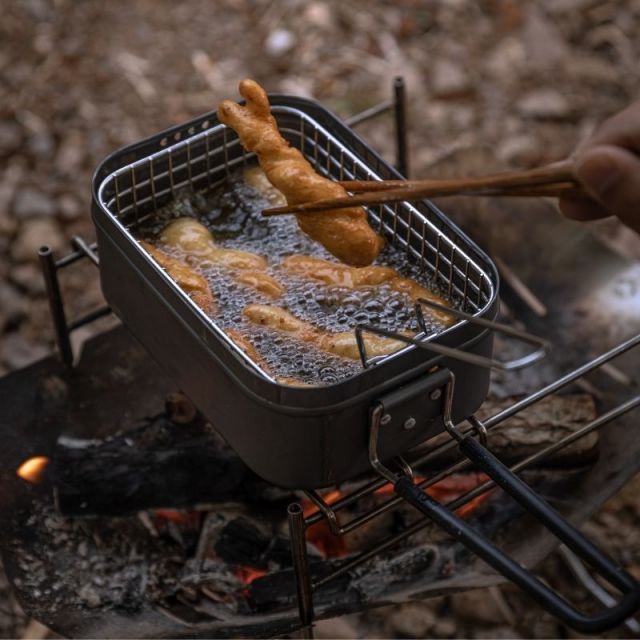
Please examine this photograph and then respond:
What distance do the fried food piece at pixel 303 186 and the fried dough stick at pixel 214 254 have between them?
13cm

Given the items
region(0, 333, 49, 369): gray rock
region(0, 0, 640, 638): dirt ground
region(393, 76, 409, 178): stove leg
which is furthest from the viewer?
region(0, 0, 640, 638): dirt ground

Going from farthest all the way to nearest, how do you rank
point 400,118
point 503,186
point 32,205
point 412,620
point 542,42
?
point 542,42, point 32,205, point 400,118, point 412,620, point 503,186

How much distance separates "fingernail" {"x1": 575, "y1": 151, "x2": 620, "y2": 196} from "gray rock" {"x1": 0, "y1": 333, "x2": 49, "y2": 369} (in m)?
1.95

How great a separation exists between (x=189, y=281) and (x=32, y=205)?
1701 millimetres

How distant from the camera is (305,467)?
1580 mm

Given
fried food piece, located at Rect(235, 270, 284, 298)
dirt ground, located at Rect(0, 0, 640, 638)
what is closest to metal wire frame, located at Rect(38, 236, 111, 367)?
fried food piece, located at Rect(235, 270, 284, 298)

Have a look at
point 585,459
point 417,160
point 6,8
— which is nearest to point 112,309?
point 585,459

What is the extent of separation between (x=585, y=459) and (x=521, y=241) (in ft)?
2.33

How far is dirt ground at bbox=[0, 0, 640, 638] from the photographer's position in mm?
3424

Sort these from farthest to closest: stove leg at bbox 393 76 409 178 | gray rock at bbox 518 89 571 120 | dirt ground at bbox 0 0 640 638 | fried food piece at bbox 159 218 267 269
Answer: gray rock at bbox 518 89 571 120 < dirt ground at bbox 0 0 640 638 < stove leg at bbox 393 76 409 178 < fried food piece at bbox 159 218 267 269

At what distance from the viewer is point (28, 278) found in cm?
312

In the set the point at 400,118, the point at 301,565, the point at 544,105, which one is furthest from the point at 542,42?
the point at 301,565

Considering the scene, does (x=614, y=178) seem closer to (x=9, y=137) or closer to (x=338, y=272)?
(x=338, y=272)

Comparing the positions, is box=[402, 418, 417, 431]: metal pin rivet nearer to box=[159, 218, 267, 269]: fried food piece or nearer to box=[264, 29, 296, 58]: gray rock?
box=[159, 218, 267, 269]: fried food piece
